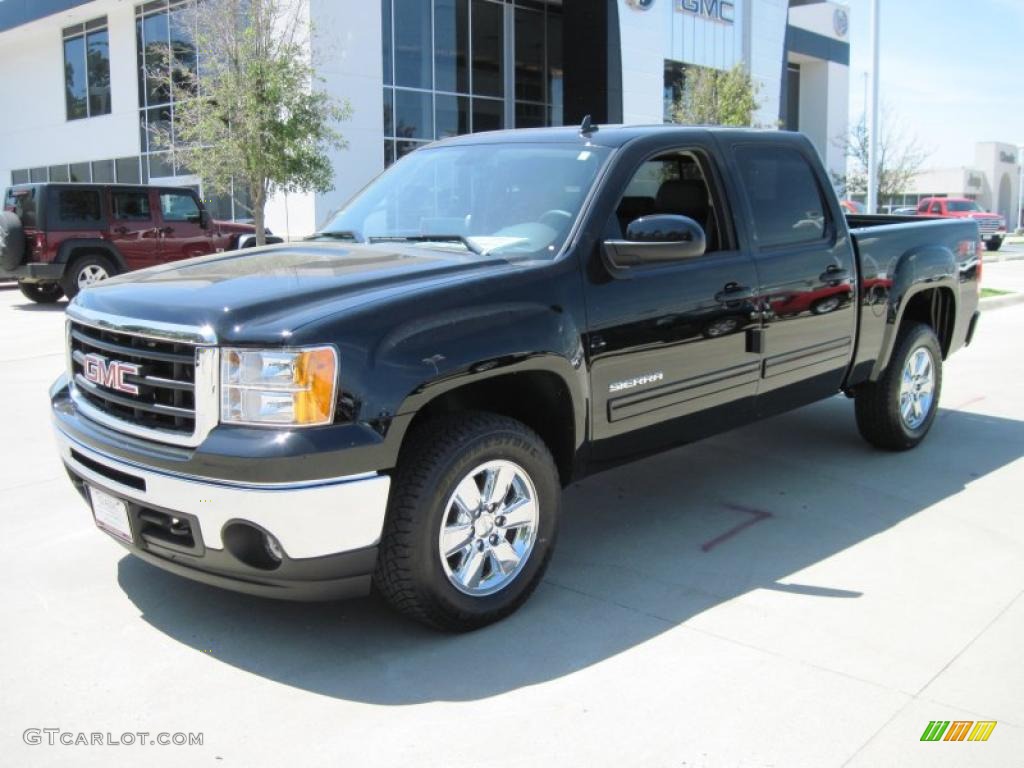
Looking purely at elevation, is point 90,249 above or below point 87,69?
below

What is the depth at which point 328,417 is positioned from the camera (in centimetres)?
327

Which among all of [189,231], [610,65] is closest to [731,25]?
[610,65]

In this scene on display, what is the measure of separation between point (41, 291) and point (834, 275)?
50.6ft

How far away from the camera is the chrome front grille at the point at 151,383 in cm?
338

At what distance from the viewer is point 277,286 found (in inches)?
143

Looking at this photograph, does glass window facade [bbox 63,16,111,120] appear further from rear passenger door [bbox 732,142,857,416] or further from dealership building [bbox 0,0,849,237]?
rear passenger door [bbox 732,142,857,416]

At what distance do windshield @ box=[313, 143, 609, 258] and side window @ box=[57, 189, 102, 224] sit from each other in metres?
12.9

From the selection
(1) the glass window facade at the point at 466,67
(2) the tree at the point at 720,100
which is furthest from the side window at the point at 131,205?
(2) the tree at the point at 720,100

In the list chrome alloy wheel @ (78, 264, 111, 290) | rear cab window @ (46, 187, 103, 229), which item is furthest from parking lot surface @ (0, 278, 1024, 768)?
rear cab window @ (46, 187, 103, 229)

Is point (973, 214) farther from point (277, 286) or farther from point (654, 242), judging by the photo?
point (277, 286)

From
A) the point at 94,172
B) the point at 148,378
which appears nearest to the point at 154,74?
the point at 94,172

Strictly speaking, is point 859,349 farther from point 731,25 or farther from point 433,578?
point 731,25

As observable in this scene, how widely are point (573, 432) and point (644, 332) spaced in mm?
568

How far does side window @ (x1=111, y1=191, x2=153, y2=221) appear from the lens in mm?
16766
